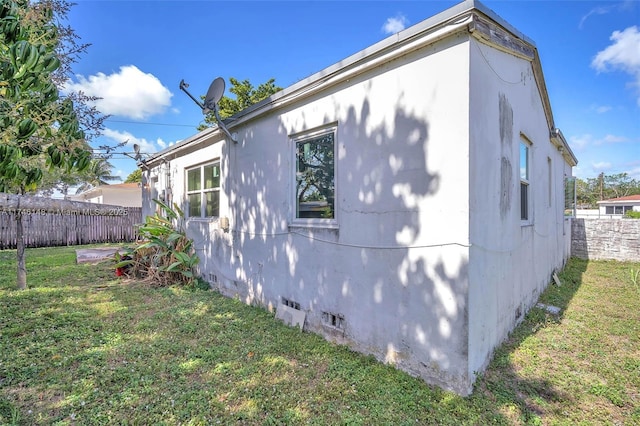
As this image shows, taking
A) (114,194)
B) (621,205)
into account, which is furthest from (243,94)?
(621,205)

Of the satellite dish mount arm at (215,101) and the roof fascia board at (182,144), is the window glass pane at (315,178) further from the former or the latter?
the roof fascia board at (182,144)

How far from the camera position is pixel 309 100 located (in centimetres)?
431

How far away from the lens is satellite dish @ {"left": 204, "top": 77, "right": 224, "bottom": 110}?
5894mm

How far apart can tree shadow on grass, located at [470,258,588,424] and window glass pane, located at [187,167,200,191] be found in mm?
7147

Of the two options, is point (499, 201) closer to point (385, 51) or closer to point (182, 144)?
point (385, 51)

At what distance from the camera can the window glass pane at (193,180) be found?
7762 millimetres

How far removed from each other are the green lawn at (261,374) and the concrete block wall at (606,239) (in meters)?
6.46

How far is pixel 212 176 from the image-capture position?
7.14 meters

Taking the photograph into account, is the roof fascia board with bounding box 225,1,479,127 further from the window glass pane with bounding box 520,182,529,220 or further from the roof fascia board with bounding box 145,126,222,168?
the window glass pane with bounding box 520,182,529,220

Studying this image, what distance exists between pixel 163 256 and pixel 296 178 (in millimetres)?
4698

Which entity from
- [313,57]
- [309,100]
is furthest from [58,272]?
[313,57]

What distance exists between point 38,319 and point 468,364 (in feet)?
20.4

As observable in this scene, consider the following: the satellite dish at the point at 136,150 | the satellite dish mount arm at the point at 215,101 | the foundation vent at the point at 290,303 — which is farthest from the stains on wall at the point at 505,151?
the satellite dish at the point at 136,150

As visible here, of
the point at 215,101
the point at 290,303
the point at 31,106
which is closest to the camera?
the point at 31,106
